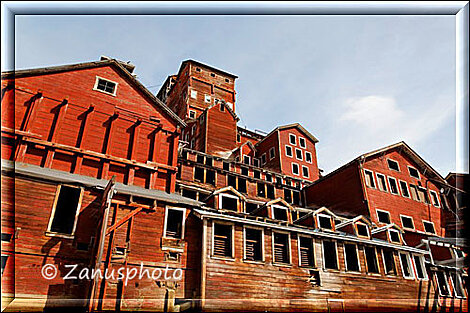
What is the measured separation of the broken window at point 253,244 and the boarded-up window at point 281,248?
116cm

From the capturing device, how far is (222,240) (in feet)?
64.3

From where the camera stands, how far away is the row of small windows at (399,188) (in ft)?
105

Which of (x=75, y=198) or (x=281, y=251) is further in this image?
(x=281, y=251)

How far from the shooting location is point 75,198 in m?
18.0

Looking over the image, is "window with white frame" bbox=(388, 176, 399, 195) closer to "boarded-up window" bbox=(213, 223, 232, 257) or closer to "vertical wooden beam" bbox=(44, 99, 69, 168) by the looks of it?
"boarded-up window" bbox=(213, 223, 232, 257)

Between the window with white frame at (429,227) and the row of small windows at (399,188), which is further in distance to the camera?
Answer: the window with white frame at (429,227)

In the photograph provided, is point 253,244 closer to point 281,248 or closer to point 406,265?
point 281,248

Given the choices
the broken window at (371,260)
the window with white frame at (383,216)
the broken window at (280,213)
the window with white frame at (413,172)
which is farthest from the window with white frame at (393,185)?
the broken window at (280,213)

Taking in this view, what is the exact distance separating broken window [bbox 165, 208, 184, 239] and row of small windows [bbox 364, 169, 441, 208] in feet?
65.5

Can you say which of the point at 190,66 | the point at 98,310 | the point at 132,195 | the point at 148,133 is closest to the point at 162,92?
the point at 190,66

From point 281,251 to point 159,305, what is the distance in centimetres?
833

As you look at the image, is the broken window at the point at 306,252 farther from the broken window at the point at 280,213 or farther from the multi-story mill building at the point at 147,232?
the broken window at the point at 280,213

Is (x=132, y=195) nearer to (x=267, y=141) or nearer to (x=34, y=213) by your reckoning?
(x=34, y=213)

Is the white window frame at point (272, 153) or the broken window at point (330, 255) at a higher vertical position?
the white window frame at point (272, 153)
